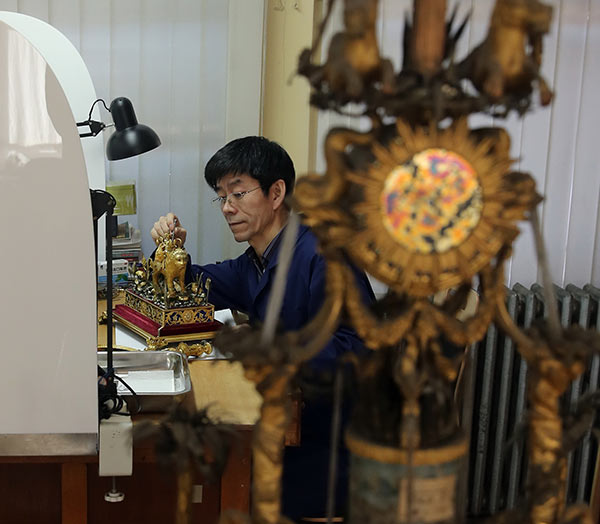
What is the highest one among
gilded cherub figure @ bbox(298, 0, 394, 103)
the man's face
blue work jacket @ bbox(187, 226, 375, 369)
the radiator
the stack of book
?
gilded cherub figure @ bbox(298, 0, 394, 103)

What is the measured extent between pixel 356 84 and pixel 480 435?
229 cm

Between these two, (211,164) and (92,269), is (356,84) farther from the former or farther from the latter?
(211,164)

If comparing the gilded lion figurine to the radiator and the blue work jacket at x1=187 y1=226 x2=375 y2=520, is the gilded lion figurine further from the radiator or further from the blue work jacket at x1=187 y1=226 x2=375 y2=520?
the radiator

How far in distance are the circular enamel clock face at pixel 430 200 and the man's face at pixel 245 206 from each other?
1.40 metres

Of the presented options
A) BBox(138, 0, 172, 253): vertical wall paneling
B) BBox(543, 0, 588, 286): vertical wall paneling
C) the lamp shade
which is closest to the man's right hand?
the lamp shade

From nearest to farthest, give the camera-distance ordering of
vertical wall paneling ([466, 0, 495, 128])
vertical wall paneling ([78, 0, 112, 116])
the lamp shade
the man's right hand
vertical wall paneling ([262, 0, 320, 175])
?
the man's right hand → the lamp shade → vertical wall paneling ([466, 0, 495, 128]) → vertical wall paneling ([262, 0, 320, 175]) → vertical wall paneling ([78, 0, 112, 116])

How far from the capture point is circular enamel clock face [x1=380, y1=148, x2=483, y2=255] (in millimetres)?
939

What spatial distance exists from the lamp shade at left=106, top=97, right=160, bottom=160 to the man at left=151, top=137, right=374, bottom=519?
259mm

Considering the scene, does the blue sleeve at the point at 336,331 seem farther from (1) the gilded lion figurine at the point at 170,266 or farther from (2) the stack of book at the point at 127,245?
(2) the stack of book at the point at 127,245

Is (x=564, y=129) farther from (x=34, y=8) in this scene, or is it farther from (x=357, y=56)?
(x=357, y=56)

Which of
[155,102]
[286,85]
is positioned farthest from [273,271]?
[155,102]

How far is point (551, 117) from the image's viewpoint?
2.93 meters

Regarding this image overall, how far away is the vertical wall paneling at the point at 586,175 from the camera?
2.88 m

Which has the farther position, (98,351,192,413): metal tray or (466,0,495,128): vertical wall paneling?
(466,0,495,128): vertical wall paneling
